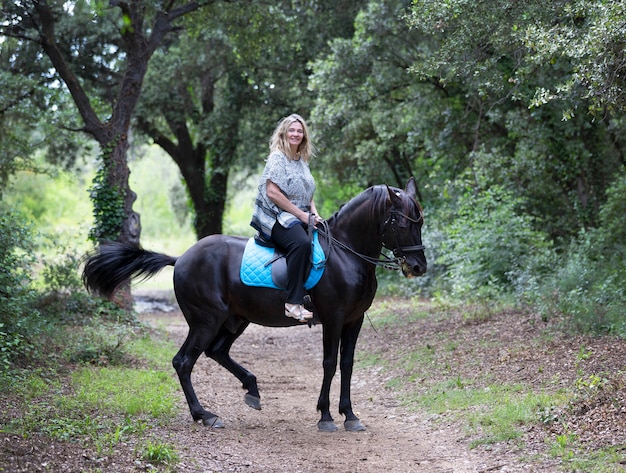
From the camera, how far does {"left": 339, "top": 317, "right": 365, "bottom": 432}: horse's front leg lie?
7.30m

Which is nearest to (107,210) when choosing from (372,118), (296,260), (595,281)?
(372,118)

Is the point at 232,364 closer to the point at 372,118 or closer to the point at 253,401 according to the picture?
the point at 253,401

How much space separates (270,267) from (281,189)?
0.83 metres

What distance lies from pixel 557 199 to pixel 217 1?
9.78 m

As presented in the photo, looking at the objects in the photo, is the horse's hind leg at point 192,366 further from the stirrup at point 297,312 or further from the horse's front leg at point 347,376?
the horse's front leg at point 347,376

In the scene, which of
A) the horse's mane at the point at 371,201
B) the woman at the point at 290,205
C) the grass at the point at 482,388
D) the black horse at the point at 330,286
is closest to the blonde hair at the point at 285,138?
the woman at the point at 290,205

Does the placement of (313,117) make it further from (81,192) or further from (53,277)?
(81,192)

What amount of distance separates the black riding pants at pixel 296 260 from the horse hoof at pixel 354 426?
1.41m

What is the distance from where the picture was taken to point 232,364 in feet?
25.8

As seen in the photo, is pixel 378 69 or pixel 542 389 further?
pixel 378 69

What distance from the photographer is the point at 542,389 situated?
7613mm

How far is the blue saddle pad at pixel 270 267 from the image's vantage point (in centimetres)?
718

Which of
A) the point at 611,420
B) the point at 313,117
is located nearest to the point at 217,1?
the point at 313,117

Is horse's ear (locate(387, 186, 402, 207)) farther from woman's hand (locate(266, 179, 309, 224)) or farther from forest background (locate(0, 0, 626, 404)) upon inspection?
forest background (locate(0, 0, 626, 404))
